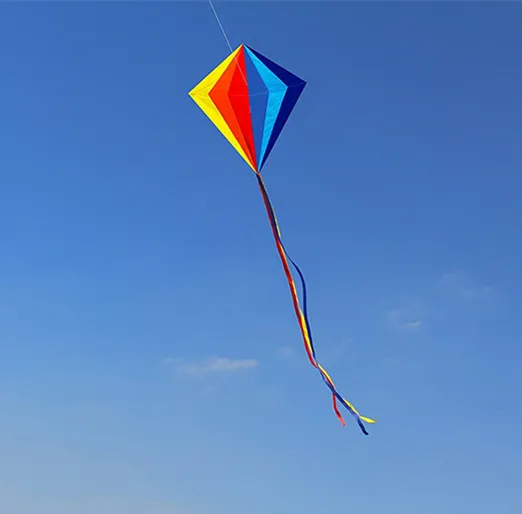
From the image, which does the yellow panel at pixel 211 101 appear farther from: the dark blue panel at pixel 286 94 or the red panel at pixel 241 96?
the dark blue panel at pixel 286 94

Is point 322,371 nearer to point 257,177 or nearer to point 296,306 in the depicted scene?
point 296,306

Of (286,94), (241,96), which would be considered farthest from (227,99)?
(286,94)

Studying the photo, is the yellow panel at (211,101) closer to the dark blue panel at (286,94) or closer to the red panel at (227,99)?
the red panel at (227,99)

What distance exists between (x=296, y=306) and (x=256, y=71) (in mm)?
4542

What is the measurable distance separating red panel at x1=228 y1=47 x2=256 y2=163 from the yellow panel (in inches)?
8.2

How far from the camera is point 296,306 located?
1027 cm

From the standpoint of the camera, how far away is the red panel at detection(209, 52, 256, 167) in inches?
447

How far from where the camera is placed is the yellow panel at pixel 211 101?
11320 millimetres

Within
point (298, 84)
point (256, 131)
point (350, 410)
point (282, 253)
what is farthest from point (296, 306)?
point (298, 84)

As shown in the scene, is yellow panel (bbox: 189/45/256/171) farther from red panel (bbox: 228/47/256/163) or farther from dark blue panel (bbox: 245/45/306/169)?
dark blue panel (bbox: 245/45/306/169)

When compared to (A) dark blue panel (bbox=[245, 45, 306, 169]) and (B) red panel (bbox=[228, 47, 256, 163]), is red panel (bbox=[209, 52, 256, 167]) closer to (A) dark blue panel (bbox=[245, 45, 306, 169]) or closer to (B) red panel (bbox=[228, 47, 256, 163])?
(B) red panel (bbox=[228, 47, 256, 163])

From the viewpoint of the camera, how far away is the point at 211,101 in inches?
450

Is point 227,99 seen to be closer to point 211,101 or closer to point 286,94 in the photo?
point 211,101

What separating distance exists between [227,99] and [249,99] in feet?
1.37
